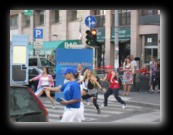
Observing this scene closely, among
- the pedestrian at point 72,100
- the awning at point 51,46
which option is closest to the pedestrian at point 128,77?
the pedestrian at point 72,100

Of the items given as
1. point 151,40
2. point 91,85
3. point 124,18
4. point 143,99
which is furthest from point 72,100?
point 124,18

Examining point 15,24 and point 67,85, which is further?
point 15,24

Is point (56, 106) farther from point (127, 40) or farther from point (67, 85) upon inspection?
point (127, 40)

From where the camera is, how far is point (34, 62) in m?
22.2

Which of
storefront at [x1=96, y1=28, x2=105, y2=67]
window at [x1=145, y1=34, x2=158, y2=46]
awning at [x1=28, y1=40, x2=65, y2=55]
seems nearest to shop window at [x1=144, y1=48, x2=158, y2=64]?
window at [x1=145, y1=34, x2=158, y2=46]

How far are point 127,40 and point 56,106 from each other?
17.1 meters

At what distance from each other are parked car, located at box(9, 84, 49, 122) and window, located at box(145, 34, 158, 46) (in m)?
23.6

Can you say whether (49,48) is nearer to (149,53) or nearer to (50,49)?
(50,49)

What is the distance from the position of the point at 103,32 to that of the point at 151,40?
5180 millimetres

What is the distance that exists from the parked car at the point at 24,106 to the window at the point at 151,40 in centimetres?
2356

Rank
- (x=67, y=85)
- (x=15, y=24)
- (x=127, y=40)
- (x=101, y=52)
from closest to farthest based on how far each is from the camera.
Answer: (x=67, y=85) < (x=127, y=40) < (x=101, y=52) < (x=15, y=24)

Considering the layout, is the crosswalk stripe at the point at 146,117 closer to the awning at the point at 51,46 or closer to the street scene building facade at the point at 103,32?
the street scene building facade at the point at 103,32
